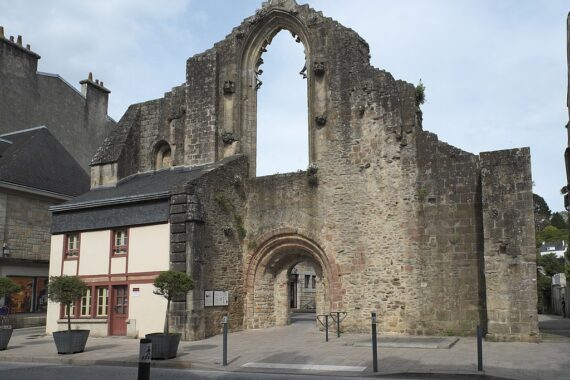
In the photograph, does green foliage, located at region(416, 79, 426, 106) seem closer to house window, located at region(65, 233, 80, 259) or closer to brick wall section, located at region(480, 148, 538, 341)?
brick wall section, located at region(480, 148, 538, 341)

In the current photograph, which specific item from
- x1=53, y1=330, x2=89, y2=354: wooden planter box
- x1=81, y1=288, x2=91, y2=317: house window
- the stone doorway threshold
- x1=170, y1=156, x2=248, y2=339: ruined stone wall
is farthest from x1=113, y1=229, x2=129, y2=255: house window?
the stone doorway threshold

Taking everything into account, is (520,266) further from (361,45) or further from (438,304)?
(361,45)

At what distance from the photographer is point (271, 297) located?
18.3 m

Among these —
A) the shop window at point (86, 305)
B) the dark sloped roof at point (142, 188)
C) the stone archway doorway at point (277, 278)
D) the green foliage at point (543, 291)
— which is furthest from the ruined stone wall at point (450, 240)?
the green foliage at point (543, 291)

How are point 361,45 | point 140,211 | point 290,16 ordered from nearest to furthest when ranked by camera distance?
point 140,211
point 361,45
point 290,16

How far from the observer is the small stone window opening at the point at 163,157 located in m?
20.6

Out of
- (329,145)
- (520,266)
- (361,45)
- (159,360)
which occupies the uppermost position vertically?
(361,45)

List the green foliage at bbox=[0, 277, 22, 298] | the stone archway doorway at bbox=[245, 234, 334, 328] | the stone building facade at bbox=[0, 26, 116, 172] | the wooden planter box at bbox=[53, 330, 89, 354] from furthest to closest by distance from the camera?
1. the stone building facade at bbox=[0, 26, 116, 172]
2. the stone archway doorway at bbox=[245, 234, 334, 328]
3. the green foliage at bbox=[0, 277, 22, 298]
4. the wooden planter box at bbox=[53, 330, 89, 354]

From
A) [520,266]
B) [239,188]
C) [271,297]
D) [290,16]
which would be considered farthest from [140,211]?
[520,266]

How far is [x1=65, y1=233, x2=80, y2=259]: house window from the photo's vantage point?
17.5 meters

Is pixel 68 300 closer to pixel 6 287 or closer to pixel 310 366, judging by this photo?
pixel 6 287

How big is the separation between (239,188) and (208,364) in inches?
313

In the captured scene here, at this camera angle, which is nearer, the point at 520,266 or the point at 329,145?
the point at 520,266

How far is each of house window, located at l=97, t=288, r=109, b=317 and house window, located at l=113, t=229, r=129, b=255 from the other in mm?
1165
